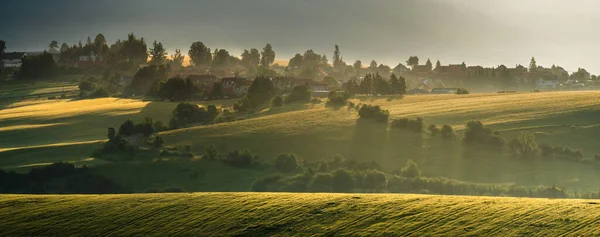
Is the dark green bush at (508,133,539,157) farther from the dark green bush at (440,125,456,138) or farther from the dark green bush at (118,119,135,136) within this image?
the dark green bush at (118,119,135,136)

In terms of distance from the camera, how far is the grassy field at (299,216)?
36.3 m

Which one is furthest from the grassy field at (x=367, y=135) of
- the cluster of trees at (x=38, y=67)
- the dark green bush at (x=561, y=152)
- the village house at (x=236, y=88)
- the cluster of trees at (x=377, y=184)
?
the cluster of trees at (x=38, y=67)

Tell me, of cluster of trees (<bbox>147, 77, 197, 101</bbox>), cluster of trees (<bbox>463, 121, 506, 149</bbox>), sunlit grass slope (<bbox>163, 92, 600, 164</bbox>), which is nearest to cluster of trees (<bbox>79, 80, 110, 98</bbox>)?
cluster of trees (<bbox>147, 77, 197, 101</bbox>)

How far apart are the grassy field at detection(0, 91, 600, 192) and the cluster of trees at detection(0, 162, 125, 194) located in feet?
7.81

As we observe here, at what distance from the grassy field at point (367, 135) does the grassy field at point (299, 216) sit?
79.0 ft

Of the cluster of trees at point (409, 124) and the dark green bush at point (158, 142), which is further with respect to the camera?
the cluster of trees at point (409, 124)

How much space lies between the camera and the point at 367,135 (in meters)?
93.1

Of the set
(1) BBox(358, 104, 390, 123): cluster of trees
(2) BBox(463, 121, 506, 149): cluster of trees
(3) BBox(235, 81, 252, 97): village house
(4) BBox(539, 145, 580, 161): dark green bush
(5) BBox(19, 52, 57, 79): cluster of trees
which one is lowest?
(4) BBox(539, 145, 580, 161): dark green bush

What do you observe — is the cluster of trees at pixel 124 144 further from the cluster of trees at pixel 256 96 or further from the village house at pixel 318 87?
the village house at pixel 318 87

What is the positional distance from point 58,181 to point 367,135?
40166 millimetres

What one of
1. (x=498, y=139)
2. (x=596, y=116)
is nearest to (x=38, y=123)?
(x=498, y=139)

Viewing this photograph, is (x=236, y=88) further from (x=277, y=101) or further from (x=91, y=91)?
(x=91, y=91)

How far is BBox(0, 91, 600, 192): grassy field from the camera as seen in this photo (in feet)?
246

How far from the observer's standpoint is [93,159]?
80.2 m
